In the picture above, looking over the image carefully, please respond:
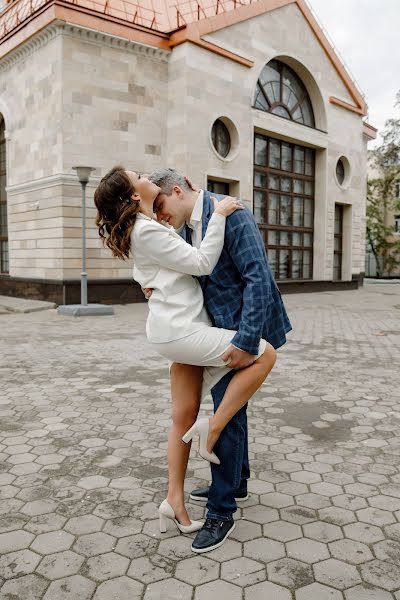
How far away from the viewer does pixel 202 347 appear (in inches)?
92.4

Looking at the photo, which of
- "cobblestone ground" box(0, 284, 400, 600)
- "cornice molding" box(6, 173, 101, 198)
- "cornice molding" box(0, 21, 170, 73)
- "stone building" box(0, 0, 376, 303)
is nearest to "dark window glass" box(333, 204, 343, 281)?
"stone building" box(0, 0, 376, 303)

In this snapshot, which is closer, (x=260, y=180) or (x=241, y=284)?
(x=241, y=284)

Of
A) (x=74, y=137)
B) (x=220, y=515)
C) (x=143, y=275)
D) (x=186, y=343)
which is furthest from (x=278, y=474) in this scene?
(x=74, y=137)

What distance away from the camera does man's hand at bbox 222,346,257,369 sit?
2334 millimetres

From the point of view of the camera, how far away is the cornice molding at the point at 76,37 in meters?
13.2

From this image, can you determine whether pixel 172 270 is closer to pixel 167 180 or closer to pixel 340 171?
pixel 167 180

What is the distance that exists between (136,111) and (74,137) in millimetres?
2186

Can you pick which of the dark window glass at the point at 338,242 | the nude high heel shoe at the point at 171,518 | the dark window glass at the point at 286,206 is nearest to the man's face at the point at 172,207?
the nude high heel shoe at the point at 171,518

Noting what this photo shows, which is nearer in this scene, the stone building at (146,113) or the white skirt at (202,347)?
the white skirt at (202,347)

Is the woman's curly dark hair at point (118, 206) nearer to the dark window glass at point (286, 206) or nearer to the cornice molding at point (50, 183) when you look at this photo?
the cornice molding at point (50, 183)

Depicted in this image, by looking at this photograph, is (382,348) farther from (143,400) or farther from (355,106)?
(355,106)

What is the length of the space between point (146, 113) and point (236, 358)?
1390 cm

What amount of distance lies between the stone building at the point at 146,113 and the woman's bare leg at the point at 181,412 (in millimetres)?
11500

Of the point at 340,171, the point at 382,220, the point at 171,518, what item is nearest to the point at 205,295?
the point at 171,518
